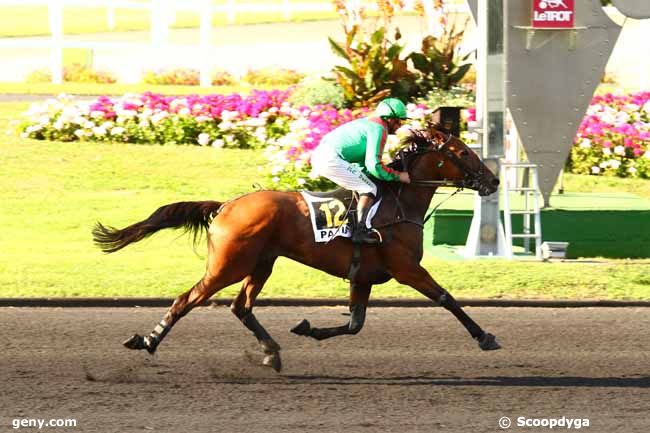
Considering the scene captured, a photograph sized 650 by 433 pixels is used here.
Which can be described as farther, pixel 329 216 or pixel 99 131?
pixel 99 131

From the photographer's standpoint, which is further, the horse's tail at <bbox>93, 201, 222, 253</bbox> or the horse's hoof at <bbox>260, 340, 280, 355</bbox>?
the horse's tail at <bbox>93, 201, 222, 253</bbox>

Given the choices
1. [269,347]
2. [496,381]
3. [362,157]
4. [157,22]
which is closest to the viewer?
[496,381]

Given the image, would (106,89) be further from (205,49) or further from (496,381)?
(496,381)

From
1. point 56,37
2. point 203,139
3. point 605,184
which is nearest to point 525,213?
point 605,184

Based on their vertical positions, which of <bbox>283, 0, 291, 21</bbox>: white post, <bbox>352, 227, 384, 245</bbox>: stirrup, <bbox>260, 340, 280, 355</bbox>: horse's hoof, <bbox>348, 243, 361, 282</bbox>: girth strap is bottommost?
<bbox>260, 340, 280, 355</bbox>: horse's hoof

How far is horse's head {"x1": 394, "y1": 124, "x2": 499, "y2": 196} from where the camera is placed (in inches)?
419

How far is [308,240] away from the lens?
10.2m

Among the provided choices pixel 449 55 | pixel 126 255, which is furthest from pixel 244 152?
pixel 126 255

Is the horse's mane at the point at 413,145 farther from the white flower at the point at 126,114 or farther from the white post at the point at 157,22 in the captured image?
the white post at the point at 157,22

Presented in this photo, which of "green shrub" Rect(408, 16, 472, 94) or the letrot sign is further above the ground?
the letrot sign

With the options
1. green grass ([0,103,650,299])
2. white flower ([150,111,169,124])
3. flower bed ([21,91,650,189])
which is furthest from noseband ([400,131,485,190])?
white flower ([150,111,169,124])

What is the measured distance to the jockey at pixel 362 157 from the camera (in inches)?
404

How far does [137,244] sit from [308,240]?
6.90 meters

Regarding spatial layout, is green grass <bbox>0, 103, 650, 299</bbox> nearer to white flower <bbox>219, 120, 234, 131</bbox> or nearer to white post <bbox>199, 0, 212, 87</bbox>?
white flower <bbox>219, 120, 234, 131</bbox>
